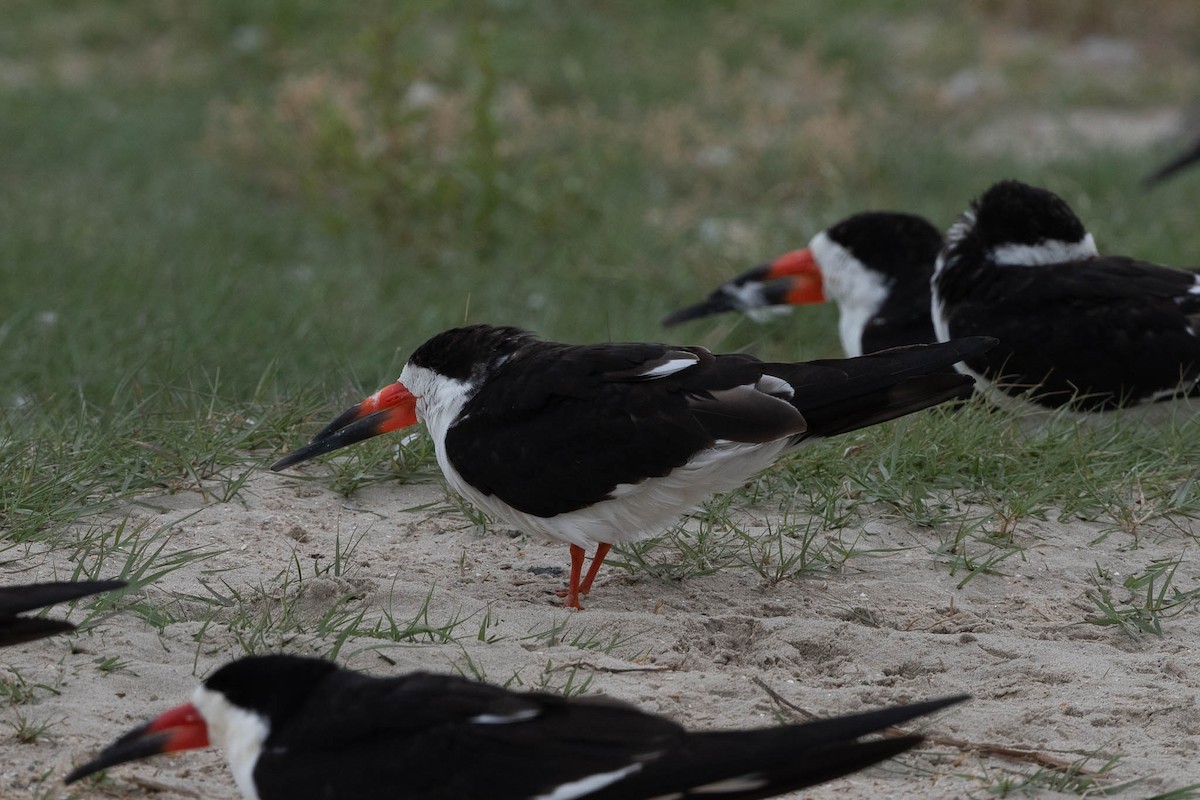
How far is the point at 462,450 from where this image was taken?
3441 mm

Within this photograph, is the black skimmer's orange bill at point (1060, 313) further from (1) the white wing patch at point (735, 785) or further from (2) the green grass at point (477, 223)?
(1) the white wing patch at point (735, 785)

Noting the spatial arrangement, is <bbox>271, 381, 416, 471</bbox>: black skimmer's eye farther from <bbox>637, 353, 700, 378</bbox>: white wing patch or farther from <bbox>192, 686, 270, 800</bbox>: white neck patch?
<bbox>192, 686, 270, 800</bbox>: white neck patch

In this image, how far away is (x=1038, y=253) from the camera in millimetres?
4988

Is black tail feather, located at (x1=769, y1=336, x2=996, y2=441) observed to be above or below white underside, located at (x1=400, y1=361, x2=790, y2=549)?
above

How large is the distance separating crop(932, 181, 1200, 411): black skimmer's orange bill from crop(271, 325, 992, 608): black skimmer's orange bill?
133cm

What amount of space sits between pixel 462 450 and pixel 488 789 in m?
1.27

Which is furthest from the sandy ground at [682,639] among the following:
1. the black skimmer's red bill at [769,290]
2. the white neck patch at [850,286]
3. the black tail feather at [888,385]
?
the black skimmer's red bill at [769,290]

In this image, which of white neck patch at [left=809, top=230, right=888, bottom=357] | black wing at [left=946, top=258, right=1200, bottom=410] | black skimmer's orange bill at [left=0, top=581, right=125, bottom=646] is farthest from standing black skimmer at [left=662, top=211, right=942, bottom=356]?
black skimmer's orange bill at [left=0, top=581, right=125, bottom=646]

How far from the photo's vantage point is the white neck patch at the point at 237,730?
2.38 m

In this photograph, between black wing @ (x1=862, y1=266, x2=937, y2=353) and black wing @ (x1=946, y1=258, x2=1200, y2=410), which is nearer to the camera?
black wing @ (x1=946, y1=258, x2=1200, y2=410)

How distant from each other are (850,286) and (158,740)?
3873 millimetres

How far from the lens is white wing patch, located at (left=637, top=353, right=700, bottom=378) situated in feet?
11.1

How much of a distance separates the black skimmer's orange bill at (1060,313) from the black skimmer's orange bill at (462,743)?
100 inches

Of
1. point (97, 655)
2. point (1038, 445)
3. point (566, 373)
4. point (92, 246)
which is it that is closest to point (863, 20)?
point (92, 246)
